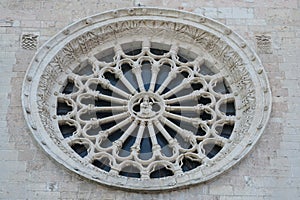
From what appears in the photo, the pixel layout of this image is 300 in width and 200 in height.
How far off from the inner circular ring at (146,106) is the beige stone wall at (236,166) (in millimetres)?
1785

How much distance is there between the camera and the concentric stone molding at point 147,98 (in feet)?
49.7

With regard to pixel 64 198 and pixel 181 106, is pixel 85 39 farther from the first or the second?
pixel 64 198

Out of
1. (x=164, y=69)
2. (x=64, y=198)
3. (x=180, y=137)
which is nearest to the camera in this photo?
(x=64, y=198)

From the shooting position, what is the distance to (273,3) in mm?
17078

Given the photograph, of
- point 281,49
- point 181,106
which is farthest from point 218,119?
point 281,49

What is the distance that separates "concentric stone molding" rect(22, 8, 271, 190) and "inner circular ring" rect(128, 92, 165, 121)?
0.02 m

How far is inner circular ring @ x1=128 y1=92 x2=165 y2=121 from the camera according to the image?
51.9 ft

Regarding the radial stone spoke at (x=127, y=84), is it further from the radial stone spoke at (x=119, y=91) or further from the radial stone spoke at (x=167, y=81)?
the radial stone spoke at (x=167, y=81)

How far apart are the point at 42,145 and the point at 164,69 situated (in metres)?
2.95

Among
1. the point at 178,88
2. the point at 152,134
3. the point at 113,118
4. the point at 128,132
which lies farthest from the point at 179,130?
the point at 113,118

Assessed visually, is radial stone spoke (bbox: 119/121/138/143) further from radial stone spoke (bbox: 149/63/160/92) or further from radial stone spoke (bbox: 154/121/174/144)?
radial stone spoke (bbox: 149/63/160/92)

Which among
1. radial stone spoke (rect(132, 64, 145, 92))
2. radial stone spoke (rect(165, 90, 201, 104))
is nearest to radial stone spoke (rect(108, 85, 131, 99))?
radial stone spoke (rect(132, 64, 145, 92))

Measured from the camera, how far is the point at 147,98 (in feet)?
52.7

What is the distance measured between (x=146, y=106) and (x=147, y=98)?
231 millimetres
